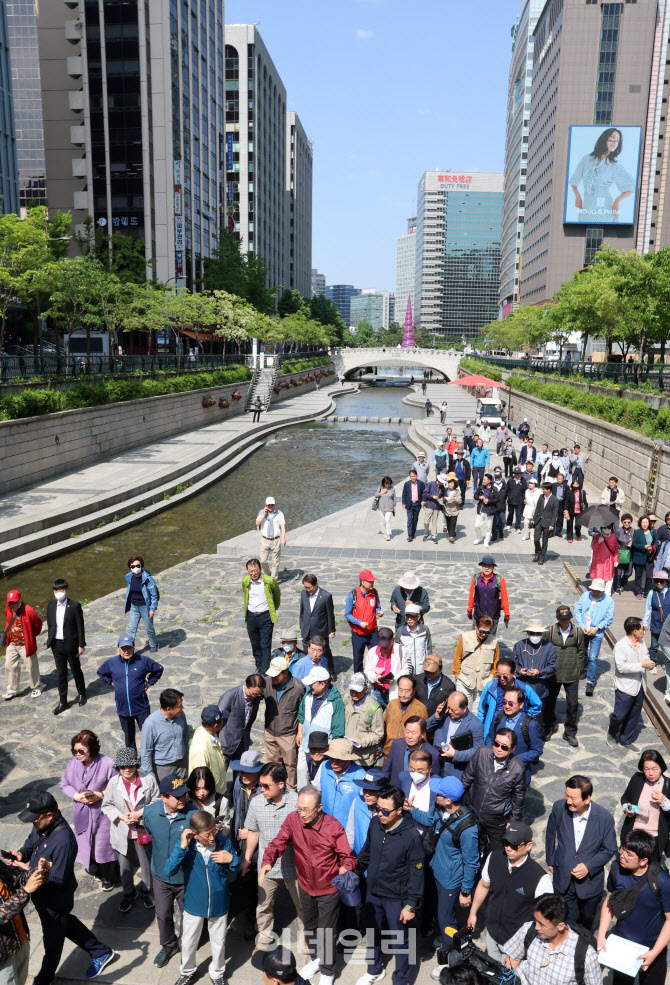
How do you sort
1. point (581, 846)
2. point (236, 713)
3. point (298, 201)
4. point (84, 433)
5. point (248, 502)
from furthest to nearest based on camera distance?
point (298, 201) < point (84, 433) < point (248, 502) < point (236, 713) < point (581, 846)

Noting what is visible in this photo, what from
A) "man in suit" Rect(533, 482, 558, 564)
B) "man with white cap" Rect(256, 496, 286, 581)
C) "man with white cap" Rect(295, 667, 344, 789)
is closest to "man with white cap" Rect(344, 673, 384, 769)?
"man with white cap" Rect(295, 667, 344, 789)

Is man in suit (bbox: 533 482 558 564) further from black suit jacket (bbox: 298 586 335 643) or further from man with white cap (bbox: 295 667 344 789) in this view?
man with white cap (bbox: 295 667 344 789)

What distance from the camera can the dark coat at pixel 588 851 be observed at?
4879 mm

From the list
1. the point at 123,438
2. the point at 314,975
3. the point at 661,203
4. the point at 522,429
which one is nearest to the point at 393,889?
the point at 314,975

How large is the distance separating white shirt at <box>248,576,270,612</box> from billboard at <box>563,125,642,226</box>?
101m

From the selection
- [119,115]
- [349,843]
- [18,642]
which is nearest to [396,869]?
[349,843]

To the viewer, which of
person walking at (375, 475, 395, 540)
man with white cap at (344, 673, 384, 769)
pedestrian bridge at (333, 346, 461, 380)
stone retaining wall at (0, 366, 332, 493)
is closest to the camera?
man with white cap at (344, 673, 384, 769)

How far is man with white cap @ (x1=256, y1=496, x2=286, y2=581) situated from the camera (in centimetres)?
1292

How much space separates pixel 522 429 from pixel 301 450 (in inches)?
602

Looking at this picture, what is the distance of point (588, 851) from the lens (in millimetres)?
4887

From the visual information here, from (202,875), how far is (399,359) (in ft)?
339

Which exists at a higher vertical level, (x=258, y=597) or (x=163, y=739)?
(x=258, y=597)

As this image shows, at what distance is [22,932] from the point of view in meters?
4.23

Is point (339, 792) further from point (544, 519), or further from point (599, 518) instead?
point (544, 519)
